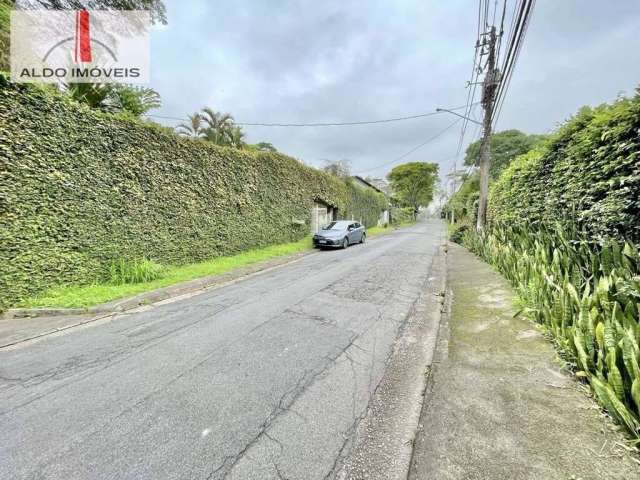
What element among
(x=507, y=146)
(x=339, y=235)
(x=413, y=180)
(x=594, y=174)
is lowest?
(x=339, y=235)

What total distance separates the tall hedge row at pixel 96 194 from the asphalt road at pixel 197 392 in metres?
2.11

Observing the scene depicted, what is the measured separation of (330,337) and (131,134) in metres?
6.85

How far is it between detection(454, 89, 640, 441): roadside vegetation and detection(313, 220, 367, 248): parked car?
8232 millimetres

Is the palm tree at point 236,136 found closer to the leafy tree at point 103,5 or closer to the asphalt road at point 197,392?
the leafy tree at point 103,5

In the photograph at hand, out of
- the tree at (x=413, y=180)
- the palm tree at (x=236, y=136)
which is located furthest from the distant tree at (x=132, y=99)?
the tree at (x=413, y=180)

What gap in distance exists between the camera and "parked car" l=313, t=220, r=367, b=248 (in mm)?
12789

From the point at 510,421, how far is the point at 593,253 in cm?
274

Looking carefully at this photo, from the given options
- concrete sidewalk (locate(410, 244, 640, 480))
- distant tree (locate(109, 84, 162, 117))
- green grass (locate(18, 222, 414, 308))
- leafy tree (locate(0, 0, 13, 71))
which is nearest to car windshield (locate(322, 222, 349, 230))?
green grass (locate(18, 222, 414, 308))

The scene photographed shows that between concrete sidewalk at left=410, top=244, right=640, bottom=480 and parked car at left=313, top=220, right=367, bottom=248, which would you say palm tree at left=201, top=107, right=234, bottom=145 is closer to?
parked car at left=313, top=220, right=367, bottom=248

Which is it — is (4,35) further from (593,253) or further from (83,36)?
(593,253)

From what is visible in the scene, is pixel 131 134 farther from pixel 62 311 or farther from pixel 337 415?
pixel 337 415

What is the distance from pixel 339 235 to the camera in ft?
42.9

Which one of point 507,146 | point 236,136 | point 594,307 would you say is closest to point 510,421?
point 594,307

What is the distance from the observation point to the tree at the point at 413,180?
4750 cm
